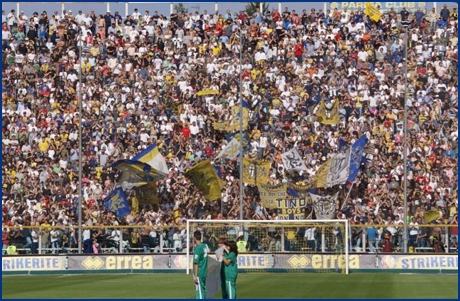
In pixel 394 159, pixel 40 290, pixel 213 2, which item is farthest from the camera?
pixel 213 2

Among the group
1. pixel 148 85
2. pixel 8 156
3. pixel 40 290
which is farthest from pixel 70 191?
pixel 40 290

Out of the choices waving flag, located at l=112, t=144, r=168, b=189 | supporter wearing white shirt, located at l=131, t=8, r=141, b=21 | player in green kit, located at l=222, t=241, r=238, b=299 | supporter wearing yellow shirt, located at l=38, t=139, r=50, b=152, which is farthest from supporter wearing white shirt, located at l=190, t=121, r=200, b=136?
player in green kit, located at l=222, t=241, r=238, b=299

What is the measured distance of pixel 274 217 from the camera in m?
50.3

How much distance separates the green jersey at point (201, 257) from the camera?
26.2m

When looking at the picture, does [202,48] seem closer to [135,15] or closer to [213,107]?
[135,15]

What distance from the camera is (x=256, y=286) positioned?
37469 millimetres

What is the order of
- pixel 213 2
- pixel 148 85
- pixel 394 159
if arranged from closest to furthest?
pixel 394 159 < pixel 148 85 < pixel 213 2

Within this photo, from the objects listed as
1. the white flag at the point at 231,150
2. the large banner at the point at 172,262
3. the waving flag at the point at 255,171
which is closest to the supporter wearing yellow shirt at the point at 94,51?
the white flag at the point at 231,150

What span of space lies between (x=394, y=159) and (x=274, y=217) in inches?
218

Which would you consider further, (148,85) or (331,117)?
(148,85)

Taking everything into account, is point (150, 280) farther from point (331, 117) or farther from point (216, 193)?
point (331, 117)

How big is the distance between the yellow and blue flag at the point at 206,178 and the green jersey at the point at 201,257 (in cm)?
2300

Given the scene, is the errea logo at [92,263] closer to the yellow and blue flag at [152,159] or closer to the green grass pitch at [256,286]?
the green grass pitch at [256,286]

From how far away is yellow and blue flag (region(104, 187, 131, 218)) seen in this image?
4944 centimetres
